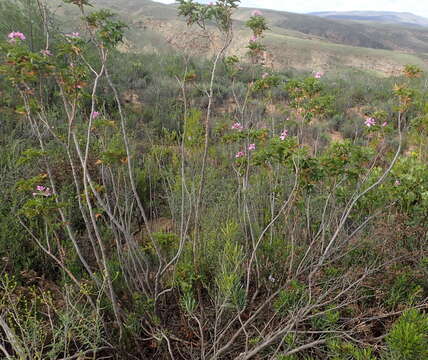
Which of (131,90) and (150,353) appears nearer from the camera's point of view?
(150,353)

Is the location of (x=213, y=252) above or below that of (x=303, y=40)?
below

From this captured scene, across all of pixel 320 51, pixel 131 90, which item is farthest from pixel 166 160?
pixel 320 51

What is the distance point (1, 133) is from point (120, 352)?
334cm

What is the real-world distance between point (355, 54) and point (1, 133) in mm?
27723

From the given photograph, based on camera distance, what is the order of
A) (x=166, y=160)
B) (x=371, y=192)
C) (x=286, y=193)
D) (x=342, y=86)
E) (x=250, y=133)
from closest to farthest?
(x=250, y=133)
(x=371, y=192)
(x=286, y=193)
(x=166, y=160)
(x=342, y=86)

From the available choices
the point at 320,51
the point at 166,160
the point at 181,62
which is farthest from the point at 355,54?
the point at 166,160

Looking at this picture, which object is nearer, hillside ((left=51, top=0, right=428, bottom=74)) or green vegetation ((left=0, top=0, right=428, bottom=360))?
green vegetation ((left=0, top=0, right=428, bottom=360))

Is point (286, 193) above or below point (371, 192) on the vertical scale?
below

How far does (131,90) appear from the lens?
704 cm

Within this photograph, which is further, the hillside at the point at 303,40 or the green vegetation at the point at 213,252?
the hillside at the point at 303,40

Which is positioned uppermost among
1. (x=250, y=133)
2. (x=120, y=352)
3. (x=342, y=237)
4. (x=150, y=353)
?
(x=250, y=133)

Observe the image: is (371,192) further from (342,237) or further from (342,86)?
(342,86)

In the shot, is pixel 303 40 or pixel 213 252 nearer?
pixel 213 252

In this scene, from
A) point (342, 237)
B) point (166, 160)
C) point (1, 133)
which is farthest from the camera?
point (166, 160)
